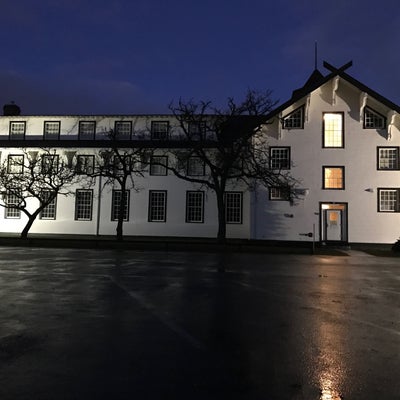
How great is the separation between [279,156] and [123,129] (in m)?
13.6

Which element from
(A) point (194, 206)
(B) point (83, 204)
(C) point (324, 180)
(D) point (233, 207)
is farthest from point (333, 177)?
(B) point (83, 204)

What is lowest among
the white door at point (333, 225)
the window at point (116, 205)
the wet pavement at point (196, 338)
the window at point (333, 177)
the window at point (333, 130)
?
the wet pavement at point (196, 338)

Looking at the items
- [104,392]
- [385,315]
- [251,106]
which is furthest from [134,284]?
[251,106]

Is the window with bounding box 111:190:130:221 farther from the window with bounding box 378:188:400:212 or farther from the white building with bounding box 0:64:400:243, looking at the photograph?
the window with bounding box 378:188:400:212

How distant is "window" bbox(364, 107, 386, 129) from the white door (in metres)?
6.30

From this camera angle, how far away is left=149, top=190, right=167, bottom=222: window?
33750 millimetres

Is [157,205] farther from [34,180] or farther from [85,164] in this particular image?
[34,180]

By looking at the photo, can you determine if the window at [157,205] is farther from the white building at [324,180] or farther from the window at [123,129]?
the window at [123,129]

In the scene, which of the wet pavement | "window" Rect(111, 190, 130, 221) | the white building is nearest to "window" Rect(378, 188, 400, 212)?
the white building

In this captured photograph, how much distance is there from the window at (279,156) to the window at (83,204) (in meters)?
14.5

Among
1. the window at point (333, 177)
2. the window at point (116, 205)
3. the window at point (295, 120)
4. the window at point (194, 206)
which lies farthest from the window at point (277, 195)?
the window at point (116, 205)

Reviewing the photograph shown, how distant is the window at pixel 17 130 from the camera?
37.3 m

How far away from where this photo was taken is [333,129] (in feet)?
99.0

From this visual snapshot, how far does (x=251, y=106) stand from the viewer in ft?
86.4
